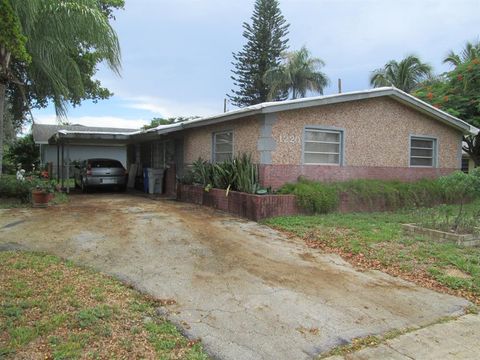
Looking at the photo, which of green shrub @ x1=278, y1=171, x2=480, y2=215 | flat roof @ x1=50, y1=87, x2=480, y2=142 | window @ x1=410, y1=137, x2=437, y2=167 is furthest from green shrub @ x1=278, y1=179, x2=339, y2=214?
window @ x1=410, y1=137, x2=437, y2=167

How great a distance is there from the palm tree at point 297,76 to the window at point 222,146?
19.2 metres

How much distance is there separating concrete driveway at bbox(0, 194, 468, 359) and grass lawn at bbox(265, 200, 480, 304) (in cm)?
34

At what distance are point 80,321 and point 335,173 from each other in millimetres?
8802

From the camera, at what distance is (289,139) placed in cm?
1059

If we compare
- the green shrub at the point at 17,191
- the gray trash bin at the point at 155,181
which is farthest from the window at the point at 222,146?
the green shrub at the point at 17,191

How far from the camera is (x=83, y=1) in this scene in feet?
33.2

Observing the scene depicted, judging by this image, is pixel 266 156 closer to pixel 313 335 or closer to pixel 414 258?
pixel 414 258

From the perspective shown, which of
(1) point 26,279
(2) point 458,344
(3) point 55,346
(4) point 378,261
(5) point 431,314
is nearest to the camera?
(3) point 55,346

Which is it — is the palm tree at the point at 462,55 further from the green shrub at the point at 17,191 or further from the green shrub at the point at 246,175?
the green shrub at the point at 17,191

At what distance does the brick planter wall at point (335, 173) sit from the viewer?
10.3 m

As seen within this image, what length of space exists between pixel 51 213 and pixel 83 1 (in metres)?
5.34

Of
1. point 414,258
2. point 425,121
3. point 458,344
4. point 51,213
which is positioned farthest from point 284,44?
point 458,344

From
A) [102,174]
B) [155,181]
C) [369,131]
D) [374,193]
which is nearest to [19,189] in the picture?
[102,174]

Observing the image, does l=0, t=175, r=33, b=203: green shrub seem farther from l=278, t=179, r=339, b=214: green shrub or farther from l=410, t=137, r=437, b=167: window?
l=410, t=137, r=437, b=167: window
